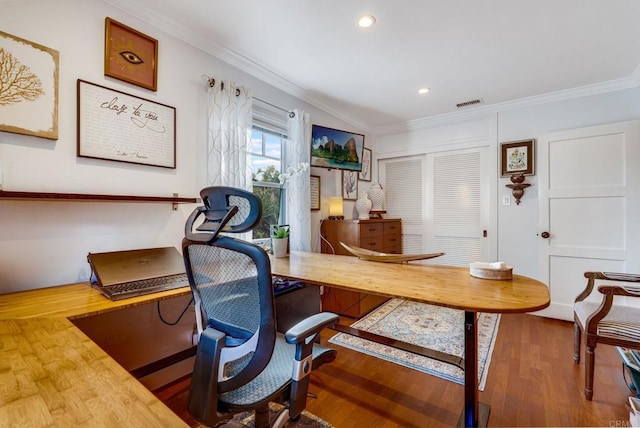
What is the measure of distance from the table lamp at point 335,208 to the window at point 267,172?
0.70 metres

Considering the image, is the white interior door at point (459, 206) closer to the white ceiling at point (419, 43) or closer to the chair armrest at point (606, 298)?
the white ceiling at point (419, 43)

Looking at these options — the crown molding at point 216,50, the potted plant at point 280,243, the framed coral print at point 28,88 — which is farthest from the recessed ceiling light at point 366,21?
the framed coral print at point 28,88

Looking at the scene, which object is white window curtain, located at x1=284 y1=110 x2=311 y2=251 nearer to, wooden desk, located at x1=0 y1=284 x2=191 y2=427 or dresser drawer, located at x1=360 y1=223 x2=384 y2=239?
dresser drawer, located at x1=360 y1=223 x2=384 y2=239

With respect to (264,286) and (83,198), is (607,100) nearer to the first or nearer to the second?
(264,286)

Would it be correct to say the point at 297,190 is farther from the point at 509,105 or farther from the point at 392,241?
the point at 509,105

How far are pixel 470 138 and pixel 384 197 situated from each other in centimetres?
138

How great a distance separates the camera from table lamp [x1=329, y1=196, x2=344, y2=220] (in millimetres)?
3643

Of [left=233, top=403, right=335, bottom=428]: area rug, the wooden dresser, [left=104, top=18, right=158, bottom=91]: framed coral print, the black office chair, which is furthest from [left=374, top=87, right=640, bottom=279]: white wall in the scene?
[left=104, top=18, right=158, bottom=91]: framed coral print

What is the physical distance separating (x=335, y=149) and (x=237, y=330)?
2.75m

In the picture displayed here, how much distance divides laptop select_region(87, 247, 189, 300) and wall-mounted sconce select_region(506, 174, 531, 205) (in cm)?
366

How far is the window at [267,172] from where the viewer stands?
9.60ft

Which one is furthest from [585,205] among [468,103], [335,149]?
[335,149]

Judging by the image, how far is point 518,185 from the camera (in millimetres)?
3455

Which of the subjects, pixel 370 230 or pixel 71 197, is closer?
pixel 71 197
